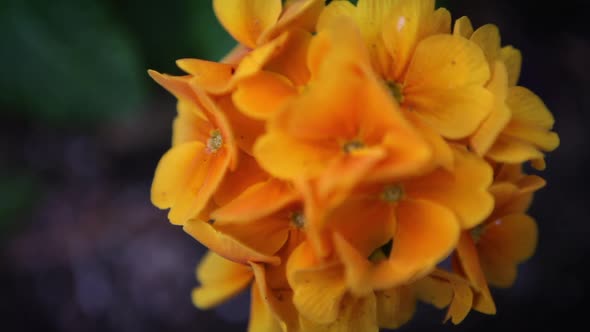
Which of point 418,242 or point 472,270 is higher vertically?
point 418,242

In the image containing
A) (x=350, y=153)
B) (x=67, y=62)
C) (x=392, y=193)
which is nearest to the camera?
(x=350, y=153)

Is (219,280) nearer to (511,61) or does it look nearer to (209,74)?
(209,74)

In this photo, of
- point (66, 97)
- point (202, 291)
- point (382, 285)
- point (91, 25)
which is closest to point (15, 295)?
point (66, 97)

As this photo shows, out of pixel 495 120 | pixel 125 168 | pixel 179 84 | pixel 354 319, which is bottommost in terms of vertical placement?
pixel 125 168

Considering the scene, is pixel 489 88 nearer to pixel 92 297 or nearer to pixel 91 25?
pixel 91 25

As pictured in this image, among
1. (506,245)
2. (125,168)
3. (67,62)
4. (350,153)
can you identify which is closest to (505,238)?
(506,245)

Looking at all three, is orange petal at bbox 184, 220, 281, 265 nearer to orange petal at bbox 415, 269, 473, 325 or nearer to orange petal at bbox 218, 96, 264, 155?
orange petal at bbox 218, 96, 264, 155

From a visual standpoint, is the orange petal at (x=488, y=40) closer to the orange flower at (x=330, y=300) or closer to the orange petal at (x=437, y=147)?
the orange petal at (x=437, y=147)
